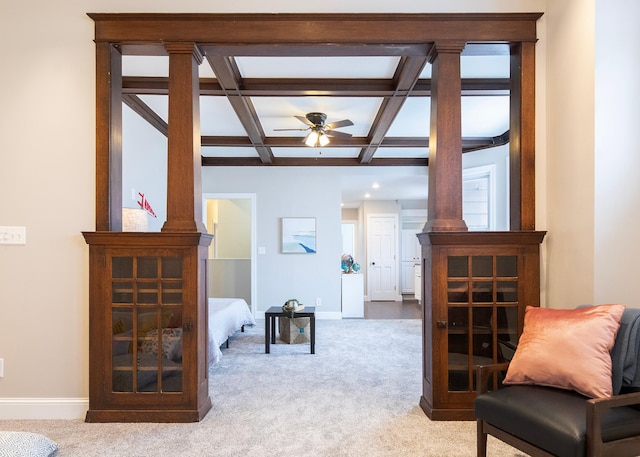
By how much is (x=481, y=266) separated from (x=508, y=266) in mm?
185

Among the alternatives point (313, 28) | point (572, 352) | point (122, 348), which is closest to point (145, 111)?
point (313, 28)

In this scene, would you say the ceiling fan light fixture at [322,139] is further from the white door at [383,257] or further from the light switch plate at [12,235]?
the white door at [383,257]

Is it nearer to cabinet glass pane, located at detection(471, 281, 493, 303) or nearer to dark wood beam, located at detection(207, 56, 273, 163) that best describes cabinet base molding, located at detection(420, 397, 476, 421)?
cabinet glass pane, located at detection(471, 281, 493, 303)

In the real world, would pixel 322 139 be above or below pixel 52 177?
above

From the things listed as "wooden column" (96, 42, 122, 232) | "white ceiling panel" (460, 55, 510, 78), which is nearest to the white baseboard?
"wooden column" (96, 42, 122, 232)

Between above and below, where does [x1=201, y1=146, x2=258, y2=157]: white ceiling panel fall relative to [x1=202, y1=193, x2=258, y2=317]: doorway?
above

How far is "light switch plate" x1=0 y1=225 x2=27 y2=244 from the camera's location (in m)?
2.72

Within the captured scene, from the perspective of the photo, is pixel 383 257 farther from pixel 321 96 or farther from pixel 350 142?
A: pixel 321 96

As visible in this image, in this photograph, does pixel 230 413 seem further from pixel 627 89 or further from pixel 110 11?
pixel 627 89

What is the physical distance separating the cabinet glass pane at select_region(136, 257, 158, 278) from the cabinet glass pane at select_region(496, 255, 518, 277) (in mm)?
2271

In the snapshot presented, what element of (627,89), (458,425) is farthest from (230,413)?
(627,89)

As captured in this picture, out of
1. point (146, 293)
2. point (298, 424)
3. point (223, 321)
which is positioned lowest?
point (298, 424)

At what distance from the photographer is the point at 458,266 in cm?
267

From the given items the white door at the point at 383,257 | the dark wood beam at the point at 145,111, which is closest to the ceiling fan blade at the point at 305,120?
the dark wood beam at the point at 145,111
